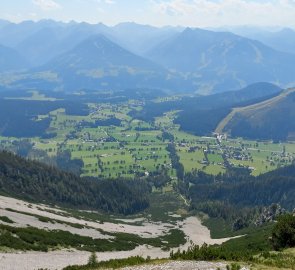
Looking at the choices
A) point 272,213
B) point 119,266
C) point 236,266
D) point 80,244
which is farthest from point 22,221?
point 272,213

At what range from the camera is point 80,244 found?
87562 mm

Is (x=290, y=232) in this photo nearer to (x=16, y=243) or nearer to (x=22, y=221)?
(x=16, y=243)

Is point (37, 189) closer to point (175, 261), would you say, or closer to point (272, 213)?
point (272, 213)

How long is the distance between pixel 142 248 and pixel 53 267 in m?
43.5

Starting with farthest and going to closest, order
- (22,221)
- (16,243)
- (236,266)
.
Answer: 1. (22,221)
2. (16,243)
3. (236,266)

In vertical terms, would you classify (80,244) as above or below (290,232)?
below

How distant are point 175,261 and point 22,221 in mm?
56768

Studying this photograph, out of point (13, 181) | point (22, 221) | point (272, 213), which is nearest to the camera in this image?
point (22, 221)

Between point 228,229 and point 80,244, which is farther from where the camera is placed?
point 228,229

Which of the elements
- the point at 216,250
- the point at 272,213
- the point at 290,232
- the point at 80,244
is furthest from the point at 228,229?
the point at 216,250

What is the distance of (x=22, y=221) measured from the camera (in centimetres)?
9488

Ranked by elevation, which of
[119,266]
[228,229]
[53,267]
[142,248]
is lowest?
[228,229]

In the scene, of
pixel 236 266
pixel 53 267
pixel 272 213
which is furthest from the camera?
pixel 272 213

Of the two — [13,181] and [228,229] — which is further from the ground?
[13,181]
